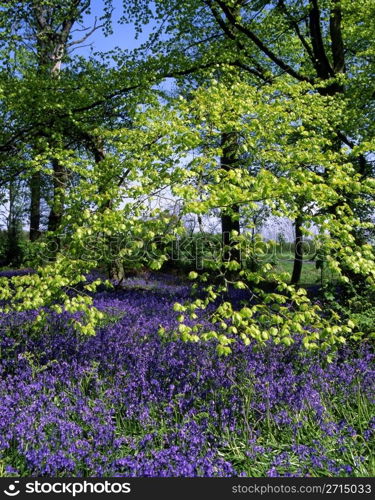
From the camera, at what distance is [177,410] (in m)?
4.31

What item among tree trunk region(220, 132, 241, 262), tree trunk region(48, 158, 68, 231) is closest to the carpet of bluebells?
tree trunk region(220, 132, 241, 262)

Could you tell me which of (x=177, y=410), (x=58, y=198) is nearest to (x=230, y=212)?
(x=177, y=410)

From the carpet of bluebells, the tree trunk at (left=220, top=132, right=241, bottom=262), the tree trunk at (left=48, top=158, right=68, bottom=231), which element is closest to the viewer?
the carpet of bluebells

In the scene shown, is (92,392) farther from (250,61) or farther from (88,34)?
(88,34)

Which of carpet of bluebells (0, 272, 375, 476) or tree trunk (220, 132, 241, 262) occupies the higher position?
tree trunk (220, 132, 241, 262)

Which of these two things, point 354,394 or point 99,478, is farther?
point 354,394

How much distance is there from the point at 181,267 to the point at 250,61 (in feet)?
37.7

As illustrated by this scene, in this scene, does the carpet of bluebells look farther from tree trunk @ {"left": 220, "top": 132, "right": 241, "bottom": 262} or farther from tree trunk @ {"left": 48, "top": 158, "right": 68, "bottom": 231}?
tree trunk @ {"left": 48, "top": 158, "right": 68, "bottom": 231}

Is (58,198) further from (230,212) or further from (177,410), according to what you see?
(177,410)

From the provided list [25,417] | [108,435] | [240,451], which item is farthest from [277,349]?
[25,417]

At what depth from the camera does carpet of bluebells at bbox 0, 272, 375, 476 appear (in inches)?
128

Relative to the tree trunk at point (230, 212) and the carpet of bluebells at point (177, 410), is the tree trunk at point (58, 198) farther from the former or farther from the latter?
the tree trunk at point (230, 212)

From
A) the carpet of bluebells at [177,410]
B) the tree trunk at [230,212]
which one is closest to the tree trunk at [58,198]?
the carpet of bluebells at [177,410]

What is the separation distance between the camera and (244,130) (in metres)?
5.49
